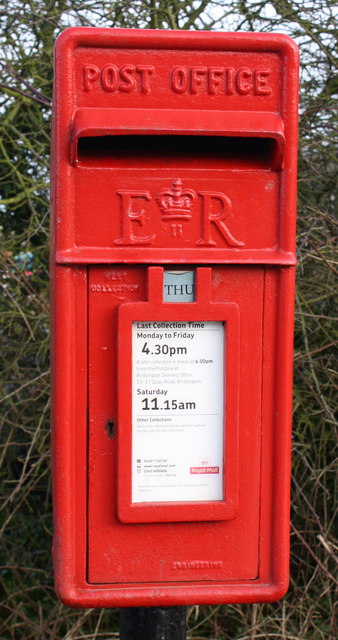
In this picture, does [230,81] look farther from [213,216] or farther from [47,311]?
[47,311]

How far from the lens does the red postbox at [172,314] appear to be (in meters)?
1.48

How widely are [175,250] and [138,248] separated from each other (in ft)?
0.27

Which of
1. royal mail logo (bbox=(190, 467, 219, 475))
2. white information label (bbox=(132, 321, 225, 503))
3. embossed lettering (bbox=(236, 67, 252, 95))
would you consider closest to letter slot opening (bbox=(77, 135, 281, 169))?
embossed lettering (bbox=(236, 67, 252, 95))

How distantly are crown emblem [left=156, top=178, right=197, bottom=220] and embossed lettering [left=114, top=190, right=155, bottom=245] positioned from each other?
1.3 inches

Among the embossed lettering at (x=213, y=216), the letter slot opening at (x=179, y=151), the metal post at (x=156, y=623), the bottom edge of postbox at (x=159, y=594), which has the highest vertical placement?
the letter slot opening at (x=179, y=151)

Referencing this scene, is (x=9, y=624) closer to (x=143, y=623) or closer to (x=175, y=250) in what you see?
(x=143, y=623)

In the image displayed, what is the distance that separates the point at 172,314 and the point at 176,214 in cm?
23

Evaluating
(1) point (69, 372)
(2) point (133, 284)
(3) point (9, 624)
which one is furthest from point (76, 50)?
(3) point (9, 624)

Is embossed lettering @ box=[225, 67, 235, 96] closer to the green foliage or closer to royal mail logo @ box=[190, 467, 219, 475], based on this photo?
royal mail logo @ box=[190, 467, 219, 475]

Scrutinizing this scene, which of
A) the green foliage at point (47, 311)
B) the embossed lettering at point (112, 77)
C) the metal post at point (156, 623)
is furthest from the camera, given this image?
the green foliage at point (47, 311)

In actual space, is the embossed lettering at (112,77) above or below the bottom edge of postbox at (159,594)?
above

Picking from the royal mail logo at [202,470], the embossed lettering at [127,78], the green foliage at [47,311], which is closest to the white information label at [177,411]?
the royal mail logo at [202,470]

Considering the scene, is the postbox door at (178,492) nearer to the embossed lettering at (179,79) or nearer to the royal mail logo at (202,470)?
the royal mail logo at (202,470)

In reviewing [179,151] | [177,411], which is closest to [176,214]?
[179,151]
